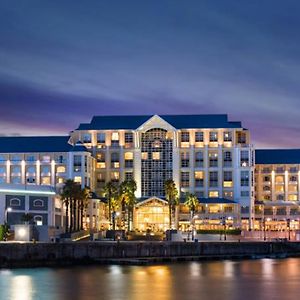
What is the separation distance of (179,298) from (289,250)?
75.1 metres

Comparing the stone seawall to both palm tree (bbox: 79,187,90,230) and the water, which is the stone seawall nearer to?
the water

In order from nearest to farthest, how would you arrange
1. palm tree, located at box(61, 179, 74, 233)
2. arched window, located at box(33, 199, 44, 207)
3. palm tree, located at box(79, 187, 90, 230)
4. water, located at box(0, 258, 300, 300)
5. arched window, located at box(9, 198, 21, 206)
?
water, located at box(0, 258, 300, 300) < arched window, located at box(9, 198, 21, 206) < palm tree, located at box(61, 179, 74, 233) < arched window, located at box(33, 199, 44, 207) < palm tree, located at box(79, 187, 90, 230)

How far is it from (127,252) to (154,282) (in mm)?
31547

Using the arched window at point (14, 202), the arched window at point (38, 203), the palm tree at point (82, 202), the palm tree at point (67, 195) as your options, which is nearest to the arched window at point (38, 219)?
the arched window at point (38, 203)

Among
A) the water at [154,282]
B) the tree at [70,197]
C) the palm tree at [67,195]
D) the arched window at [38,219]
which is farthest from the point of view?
the tree at [70,197]

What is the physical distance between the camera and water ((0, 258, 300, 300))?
10669 cm

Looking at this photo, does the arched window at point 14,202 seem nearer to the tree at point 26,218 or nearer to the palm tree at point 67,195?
the tree at point 26,218

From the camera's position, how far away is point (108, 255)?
145 metres

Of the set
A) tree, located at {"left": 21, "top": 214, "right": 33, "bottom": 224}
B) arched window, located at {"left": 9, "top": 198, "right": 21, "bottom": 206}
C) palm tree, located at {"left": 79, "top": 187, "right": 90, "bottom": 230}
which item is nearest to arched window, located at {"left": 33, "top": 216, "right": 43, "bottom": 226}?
arched window, located at {"left": 9, "top": 198, "right": 21, "bottom": 206}

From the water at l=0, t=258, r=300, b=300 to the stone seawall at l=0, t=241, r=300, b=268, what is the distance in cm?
377

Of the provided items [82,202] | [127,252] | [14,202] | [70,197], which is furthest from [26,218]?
[82,202]

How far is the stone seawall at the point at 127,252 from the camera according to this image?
5143 inches

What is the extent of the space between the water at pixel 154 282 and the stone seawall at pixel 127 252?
377 cm

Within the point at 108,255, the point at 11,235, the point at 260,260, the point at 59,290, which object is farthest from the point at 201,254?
the point at 59,290
